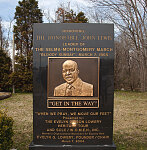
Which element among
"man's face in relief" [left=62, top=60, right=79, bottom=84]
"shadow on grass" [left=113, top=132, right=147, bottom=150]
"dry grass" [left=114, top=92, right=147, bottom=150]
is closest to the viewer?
"man's face in relief" [left=62, top=60, right=79, bottom=84]

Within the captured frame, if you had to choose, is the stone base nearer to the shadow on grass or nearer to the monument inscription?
the monument inscription

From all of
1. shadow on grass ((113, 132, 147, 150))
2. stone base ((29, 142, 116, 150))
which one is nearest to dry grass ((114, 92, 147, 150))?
shadow on grass ((113, 132, 147, 150))

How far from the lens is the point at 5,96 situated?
1175cm

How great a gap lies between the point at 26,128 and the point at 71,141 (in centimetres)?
252

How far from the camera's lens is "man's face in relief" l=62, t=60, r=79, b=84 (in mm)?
3537

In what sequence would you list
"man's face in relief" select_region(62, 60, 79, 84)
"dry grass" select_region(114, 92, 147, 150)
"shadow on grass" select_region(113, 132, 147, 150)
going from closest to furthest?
"man's face in relief" select_region(62, 60, 79, 84) → "shadow on grass" select_region(113, 132, 147, 150) → "dry grass" select_region(114, 92, 147, 150)

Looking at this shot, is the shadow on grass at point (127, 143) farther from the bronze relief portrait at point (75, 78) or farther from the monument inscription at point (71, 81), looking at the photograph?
the bronze relief portrait at point (75, 78)

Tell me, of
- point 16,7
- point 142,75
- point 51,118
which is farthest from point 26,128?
point 16,7

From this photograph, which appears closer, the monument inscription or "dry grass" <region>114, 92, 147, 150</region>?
the monument inscription

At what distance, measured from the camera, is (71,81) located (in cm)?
357

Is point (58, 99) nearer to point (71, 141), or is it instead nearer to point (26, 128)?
point (71, 141)

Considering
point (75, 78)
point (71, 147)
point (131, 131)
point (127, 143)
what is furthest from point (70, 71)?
point (131, 131)

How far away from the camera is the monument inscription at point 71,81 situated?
11.7ft

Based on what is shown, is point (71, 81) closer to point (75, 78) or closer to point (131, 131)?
point (75, 78)
